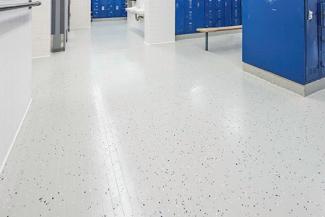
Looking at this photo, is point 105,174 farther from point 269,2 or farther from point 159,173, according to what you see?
point 269,2

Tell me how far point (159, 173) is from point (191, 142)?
1.75ft

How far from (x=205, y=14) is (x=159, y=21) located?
1.54m

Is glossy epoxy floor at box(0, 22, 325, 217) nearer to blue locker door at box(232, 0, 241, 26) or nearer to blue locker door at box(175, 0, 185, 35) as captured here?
blue locker door at box(175, 0, 185, 35)

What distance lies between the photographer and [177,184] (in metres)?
1.86

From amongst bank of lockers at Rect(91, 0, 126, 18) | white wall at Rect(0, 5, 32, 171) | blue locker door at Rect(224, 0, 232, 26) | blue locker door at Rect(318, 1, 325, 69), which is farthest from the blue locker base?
bank of lockers at Rect(91, 0, 126, 18)

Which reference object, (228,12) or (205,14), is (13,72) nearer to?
(205,14)

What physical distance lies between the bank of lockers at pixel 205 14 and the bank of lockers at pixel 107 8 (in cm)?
638

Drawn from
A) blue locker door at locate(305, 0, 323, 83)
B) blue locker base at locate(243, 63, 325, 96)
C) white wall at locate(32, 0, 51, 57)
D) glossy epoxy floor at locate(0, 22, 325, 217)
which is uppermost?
white wall at locate(32, 0, 51, 57)

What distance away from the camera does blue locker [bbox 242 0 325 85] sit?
3.26 meters

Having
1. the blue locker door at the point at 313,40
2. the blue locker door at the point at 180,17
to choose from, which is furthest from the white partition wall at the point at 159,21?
the blue locker door at the point at 313,40

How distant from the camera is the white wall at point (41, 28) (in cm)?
527

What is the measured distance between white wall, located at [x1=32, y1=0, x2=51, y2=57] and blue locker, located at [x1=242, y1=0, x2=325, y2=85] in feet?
11.8

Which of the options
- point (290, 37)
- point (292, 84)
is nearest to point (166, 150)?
point (292, 84)

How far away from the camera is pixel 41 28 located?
210 inches
